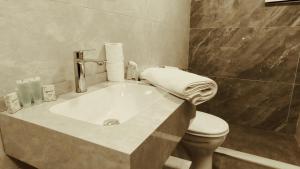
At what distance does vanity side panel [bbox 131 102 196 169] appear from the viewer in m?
0.42

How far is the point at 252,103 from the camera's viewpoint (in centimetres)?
204

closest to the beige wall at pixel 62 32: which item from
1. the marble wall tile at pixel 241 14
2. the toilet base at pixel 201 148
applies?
the toilet base at pixel 201 148

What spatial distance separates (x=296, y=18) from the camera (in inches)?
68.6

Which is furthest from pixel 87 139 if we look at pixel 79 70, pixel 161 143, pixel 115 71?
pixel 115 71

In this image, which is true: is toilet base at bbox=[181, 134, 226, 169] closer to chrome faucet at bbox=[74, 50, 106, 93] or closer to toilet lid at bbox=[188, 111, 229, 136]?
toilet lid at bbox=[188, 111, 229, 136]

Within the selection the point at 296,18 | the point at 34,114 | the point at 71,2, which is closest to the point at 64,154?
the point at 34,114

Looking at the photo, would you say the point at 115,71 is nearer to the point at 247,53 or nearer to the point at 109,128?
the point at 109,128

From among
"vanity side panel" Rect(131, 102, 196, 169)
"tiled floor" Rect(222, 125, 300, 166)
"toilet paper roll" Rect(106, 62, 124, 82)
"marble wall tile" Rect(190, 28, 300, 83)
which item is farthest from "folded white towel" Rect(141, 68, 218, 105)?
"marble wall tile" Rect(190, 28, 300, 83)

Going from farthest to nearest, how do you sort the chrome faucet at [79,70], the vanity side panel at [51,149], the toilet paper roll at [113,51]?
the toilet paper roll at [113,51]
the chrome faucet at [79,70]
the vanity side panel at [51,149]

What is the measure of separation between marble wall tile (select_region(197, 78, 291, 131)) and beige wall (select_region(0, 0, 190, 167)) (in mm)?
1139

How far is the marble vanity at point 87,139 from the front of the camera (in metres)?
0.41

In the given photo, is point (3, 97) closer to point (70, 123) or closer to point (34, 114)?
point (34, 114)

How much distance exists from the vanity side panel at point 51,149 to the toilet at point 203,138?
89 cm

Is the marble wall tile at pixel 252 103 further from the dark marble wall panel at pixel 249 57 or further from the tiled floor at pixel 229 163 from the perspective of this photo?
the tiled floor at pixel 229 163
